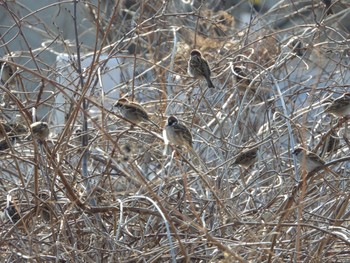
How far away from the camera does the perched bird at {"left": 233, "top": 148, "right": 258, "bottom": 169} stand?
453cm

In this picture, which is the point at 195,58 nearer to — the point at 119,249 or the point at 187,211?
the point at 187,211

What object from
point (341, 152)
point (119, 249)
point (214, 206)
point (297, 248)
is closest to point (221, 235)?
point (214, 206)

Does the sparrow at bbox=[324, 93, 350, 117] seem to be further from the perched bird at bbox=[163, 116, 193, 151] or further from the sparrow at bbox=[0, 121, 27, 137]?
the sparrow at bbox=[0, 121, 27, 137]

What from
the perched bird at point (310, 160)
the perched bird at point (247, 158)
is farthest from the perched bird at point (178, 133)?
the perched bird at point (310, 160)

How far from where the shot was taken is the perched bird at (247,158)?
453 cm

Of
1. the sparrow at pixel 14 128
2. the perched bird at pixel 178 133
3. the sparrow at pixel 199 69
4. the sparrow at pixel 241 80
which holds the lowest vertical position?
the sparrow at pixel 241 80

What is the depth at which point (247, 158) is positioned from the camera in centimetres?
456

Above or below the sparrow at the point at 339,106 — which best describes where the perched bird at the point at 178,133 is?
above

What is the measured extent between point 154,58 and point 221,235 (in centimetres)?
269

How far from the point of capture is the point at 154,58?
6.46 metres

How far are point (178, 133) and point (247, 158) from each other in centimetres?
43

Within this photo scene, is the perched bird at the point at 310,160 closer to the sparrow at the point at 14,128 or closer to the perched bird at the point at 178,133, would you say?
the perched bird at the point at 178,133

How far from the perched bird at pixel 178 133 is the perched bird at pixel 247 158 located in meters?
0.27

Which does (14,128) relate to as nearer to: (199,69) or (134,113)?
(134,113)
